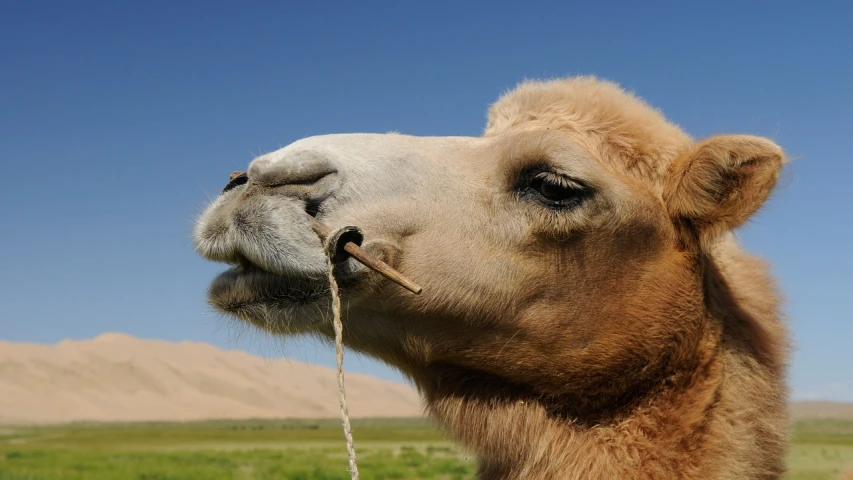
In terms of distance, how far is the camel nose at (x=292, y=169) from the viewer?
3.48 m

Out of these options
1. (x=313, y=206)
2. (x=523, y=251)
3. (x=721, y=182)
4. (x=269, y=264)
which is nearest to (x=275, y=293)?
(x=269, y=264)

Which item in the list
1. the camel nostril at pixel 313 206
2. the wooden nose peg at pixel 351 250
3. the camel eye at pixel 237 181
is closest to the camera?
the wooden nose peg at pixel 351 250

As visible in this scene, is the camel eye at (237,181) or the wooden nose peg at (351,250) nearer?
the wooden nose peg at (351,250)

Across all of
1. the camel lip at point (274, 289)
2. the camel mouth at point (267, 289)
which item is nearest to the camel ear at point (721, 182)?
the camel lip at point (274, 289)

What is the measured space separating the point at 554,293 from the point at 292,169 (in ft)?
4.25

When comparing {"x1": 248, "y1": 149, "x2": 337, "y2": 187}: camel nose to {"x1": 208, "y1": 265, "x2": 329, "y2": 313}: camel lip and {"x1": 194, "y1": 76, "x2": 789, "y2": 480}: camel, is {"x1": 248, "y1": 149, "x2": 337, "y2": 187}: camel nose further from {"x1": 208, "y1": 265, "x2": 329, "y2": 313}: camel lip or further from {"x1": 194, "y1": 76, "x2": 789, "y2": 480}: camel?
{"x1": 208, "y1": 265, "x2": 329, "y2": 313}: camel lip

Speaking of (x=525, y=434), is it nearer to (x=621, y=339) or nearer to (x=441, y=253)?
(x=621, y=339)

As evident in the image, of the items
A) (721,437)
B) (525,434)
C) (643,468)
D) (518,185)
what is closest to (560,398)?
(525,434)

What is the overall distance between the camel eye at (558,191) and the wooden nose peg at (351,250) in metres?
0.78

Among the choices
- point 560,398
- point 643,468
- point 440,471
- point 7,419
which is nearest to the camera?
point 643,468

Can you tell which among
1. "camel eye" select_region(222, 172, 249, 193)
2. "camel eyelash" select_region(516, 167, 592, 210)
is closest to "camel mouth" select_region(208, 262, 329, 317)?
"camel eye" select_region(222, 172, 249, 193)

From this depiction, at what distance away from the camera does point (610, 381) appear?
374 centimetres

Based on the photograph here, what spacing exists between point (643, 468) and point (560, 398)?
48 cm

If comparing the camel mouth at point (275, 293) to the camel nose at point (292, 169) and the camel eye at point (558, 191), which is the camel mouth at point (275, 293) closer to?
the camel nose at point (292, 169)
